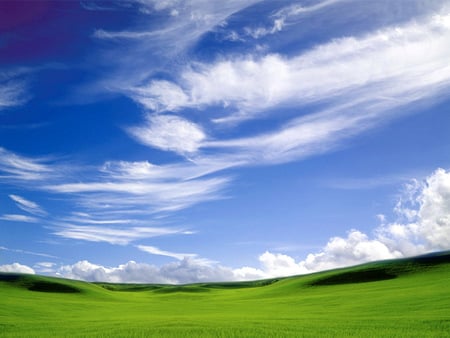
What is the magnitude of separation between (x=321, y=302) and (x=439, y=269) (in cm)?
3261

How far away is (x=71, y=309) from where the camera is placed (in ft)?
189

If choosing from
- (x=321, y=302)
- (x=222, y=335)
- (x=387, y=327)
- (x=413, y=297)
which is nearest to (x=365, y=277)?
(x=321, y=302)

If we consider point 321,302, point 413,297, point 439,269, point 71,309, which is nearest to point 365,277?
point 439,269

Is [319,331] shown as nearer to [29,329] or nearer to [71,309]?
[29,329]

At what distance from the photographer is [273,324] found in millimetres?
32750

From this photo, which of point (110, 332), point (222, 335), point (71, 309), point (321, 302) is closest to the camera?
point (222, 335)

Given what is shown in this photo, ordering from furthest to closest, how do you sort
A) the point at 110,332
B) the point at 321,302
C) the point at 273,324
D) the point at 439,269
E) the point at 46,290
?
the point at 46,290 → the point at 439,269 → the point at 321,302 → the point at 273,324 → the point at 110,332

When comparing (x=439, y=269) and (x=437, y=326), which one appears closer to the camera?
(x=437, y=326)

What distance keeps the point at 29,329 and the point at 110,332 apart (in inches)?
345

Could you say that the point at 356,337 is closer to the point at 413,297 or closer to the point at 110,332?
the point at 110,332

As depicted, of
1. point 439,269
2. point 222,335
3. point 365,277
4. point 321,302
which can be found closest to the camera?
point 222,335

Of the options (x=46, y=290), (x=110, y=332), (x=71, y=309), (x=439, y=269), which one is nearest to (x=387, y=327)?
(x=110, y=332)

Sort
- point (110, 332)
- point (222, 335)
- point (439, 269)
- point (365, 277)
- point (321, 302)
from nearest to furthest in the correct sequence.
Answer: point (222, 335)
point (110, 332)
point (321, 302)
point (439, 269)
point (365, 277)

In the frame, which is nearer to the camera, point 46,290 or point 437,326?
point 437,326
